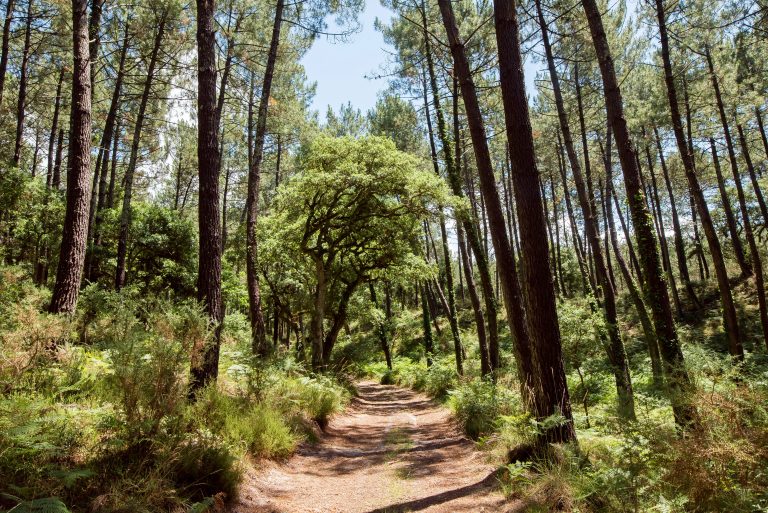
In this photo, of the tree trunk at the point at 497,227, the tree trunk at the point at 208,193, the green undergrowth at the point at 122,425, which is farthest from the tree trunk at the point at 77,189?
the tree trunk at the point at 497,227

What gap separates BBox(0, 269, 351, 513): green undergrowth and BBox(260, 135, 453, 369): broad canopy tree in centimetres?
653

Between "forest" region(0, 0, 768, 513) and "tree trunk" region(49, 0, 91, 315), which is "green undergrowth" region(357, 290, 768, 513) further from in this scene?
"tree trunk" region(49, 0, 91, 315)

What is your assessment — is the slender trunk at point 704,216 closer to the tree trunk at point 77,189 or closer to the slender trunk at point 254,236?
the slender trunk at point 254,236

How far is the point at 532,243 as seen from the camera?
15.6 ft

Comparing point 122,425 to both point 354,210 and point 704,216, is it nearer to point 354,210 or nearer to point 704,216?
point 354,210

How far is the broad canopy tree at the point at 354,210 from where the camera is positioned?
36.9 feet

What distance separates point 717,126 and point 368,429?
1801cm

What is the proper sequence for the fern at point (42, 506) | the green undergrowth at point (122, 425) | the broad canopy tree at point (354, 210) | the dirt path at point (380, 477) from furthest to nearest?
the broad canopy tree at point (354, 210)
the dirt path at point (380, 477)
the green undergrowth at point (122, 425)
the fern at point (42, 506)

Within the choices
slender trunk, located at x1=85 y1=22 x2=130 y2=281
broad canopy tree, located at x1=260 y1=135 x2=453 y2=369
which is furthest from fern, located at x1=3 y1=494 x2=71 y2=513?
slender trunk, located at x1=85 y1=22 x2=130 y2=281

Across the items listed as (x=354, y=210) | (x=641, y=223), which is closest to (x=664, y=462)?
(x=641, y=223)

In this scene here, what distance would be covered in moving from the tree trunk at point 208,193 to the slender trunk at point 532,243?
12.7 feet

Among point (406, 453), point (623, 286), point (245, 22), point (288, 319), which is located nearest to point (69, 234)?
point (406, 453)

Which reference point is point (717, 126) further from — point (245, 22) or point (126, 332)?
point (126, 332)

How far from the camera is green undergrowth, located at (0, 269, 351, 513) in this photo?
2.84 meters
